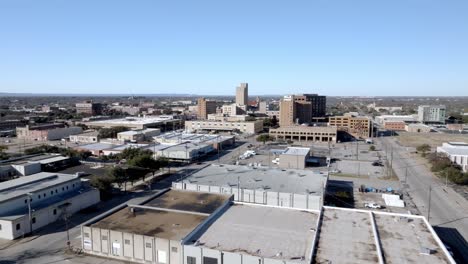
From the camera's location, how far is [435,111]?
100m

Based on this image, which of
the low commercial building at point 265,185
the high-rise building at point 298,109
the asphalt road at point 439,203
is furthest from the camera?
the high-rise building at point 298,109

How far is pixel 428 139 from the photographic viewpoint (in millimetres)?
68438

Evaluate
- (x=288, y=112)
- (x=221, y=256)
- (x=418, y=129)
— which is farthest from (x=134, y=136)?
(x=418, y=129)

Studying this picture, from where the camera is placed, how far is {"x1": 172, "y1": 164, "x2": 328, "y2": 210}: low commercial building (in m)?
25.3

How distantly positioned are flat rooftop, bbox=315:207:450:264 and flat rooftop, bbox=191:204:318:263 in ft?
2.69

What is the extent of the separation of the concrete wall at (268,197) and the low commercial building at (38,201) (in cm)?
741

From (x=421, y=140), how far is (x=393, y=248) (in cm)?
5973

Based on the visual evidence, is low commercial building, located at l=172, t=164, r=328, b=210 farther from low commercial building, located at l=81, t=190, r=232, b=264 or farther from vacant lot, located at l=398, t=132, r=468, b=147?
vacant lot, located at l=398, t=132, r=468, b=147

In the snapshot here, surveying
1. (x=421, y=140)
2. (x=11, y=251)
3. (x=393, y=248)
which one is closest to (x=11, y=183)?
(x=11, y=251)

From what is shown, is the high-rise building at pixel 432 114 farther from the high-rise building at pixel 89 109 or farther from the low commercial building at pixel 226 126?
the high-rise building at pixel 89 109

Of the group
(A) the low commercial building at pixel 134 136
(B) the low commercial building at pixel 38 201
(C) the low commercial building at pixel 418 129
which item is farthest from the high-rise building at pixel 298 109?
(B) the low commercial building at pixel 38 201

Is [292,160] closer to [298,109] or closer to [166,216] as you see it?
[166,216]

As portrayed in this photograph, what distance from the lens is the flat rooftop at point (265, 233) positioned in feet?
49.3

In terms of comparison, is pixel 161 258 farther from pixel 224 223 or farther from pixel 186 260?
pixel 224 223
